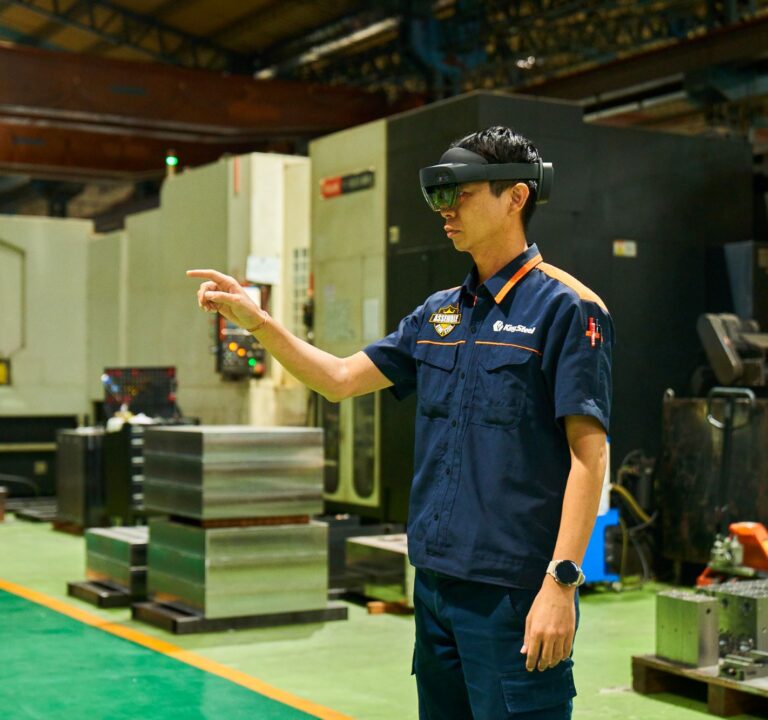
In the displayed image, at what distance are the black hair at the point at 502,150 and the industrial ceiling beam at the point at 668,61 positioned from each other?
24.4 feet

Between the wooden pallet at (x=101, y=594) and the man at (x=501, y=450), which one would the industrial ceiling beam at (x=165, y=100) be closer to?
the wooden pallet at (x=101, y=594)

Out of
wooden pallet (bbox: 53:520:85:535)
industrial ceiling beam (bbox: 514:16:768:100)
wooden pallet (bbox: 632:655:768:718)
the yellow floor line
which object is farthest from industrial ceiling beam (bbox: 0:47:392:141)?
wooden pallet (bbox: 632:655:768:718)

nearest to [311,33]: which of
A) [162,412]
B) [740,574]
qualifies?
[162,412]

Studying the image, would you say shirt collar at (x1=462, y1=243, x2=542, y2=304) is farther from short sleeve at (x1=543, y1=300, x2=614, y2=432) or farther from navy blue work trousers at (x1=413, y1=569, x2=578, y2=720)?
navy blue work trousers at (x1=413, y1=569, x2=578, y2=720)

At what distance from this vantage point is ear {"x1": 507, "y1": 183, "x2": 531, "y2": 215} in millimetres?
2303

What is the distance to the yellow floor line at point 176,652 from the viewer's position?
4.27m

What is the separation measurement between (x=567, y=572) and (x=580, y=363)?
37cm

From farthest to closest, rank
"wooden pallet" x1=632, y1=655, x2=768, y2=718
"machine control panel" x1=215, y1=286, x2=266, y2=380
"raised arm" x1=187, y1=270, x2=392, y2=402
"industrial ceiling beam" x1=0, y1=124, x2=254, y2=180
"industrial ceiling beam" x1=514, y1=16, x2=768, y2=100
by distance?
1. "industrial ceiling beam" x1=0, y1=124, x2=254, y2=180
2. "industrial ceiling beam" x1=514, y1=16, x2=768, y2=100
3. "machine control panel" x1=215, y1=286, x2=266, y2=380
4. "wooden pallet" x1=632, y1=655, x2=768, y2=718
5. "raised arm" x1=187, y1=270, x2=392, y2=402

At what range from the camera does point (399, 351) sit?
2529 millimetres

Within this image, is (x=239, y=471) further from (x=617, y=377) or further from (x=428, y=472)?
(x=428, y=472)

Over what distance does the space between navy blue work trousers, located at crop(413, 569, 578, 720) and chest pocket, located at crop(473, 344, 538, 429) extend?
1.00 ft

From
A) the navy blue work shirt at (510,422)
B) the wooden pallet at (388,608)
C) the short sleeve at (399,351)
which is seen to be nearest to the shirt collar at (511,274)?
the navy blue work shirt at (510,422)

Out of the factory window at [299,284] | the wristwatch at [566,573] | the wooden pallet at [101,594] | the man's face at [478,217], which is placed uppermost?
the factory window at [299,284]

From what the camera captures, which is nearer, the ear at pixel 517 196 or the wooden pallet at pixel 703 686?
the ear at pixel 517 196
